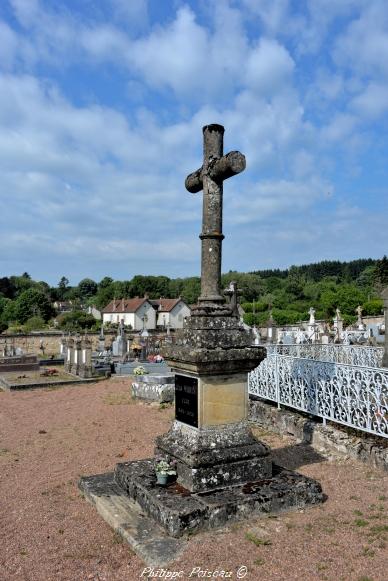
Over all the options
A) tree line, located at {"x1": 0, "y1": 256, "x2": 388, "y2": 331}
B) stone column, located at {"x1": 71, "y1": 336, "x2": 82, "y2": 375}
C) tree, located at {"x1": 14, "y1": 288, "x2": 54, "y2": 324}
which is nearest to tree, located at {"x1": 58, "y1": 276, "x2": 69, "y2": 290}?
tree line, located at {"x1": 0, "y1": 256, "x2": 388, "y2": 331}

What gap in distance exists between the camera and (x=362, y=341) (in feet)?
72.8

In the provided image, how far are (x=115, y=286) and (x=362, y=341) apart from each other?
7500 centimetres

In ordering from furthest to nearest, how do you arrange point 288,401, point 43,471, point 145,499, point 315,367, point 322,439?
point 288,401 < point 315,367 < point 322,439 < point 43,471 < point 145,499

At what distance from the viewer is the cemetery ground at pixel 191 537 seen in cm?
382

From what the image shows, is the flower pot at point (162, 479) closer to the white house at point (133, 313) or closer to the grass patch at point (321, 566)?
the grass patch at point (321, 566)

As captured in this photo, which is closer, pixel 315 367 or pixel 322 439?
pixel 322 439

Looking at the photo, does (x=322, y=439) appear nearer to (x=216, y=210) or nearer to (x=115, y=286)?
(x=216, y=210)

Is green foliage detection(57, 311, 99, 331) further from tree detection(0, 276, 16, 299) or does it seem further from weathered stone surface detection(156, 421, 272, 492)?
weathered stone surface detection(156, 421, 272, 492)

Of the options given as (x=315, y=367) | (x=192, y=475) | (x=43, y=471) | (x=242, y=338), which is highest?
(x=242, y=338)

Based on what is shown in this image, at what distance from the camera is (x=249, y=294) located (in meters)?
82.1

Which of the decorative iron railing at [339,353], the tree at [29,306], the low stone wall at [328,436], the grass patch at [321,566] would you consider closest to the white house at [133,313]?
the tree at [29,306]

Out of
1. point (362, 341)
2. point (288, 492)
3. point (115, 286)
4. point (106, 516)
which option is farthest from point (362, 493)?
point (115, 286)

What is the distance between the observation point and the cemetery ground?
382 cm

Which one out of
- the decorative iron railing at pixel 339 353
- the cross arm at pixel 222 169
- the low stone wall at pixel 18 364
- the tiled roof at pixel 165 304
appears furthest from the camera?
the tiled roof at pixel 165 304
